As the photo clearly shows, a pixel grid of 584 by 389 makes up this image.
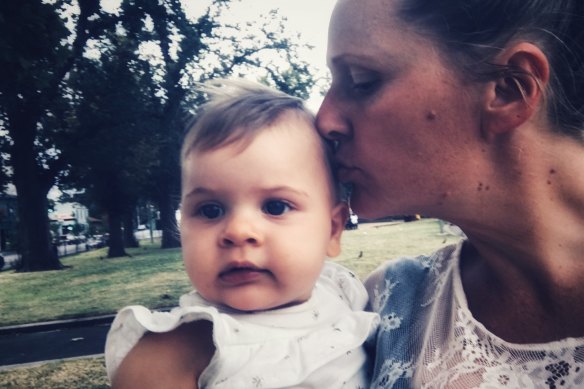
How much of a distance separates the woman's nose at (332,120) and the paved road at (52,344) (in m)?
4.75

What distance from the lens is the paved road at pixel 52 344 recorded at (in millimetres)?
5410

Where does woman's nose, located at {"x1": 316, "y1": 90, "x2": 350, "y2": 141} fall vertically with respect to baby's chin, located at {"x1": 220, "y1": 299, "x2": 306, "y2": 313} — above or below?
above

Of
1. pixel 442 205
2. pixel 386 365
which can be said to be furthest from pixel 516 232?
pixel 386 365

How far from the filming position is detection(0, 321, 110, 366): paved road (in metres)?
5.41

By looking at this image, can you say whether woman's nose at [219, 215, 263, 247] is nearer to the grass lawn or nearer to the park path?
the grass lawn

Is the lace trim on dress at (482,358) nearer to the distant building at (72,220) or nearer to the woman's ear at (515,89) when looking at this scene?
the woman's ear at (515,89)

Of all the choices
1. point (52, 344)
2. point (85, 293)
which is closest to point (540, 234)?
point (52, 344)

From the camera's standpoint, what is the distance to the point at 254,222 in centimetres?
126

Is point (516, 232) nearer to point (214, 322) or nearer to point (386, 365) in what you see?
point (386, 365)

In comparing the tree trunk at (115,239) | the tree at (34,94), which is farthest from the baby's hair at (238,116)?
the tree trunk at (115,239)

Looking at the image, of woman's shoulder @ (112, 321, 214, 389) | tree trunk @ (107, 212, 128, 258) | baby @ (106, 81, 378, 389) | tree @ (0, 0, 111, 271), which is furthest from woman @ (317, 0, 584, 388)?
tree trunk @ (107, 212, 128, 258)

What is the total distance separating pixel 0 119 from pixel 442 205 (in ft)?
39.6

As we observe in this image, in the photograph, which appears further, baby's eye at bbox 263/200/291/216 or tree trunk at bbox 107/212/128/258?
tree trunk at bbox 107/212/128/258

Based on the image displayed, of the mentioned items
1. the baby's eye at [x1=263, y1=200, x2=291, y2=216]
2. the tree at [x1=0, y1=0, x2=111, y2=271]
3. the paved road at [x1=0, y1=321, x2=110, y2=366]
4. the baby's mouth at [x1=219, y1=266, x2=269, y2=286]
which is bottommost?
the paved road at [x1=0, y1=321, x2=110, y2=366]
